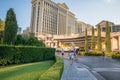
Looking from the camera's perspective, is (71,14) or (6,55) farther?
(71,14)

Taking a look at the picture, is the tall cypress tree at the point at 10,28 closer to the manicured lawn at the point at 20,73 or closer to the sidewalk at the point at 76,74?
the manicured lawn at the point at 20,73

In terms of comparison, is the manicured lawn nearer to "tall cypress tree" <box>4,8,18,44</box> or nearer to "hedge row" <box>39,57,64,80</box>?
"hedge row" <box>39,57,64,80</box>

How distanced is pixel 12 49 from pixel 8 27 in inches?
384

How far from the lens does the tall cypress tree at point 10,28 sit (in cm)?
2468

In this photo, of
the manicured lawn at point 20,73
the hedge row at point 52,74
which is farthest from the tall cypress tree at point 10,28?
the hedge row at point 52,74

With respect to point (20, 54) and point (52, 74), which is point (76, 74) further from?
point (20, 54)

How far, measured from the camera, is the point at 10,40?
974 inches

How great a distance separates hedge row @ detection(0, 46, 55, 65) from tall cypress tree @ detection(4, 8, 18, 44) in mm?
5241

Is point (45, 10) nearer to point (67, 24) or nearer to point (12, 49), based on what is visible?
point (67, 24)

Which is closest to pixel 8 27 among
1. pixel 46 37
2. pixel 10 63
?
pixel 10 63

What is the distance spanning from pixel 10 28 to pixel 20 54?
8.55 m

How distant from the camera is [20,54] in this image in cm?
1792

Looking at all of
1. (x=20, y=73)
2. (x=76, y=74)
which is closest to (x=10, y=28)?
(x=20, y=73)

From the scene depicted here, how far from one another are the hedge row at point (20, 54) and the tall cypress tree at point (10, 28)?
524 centimetres
